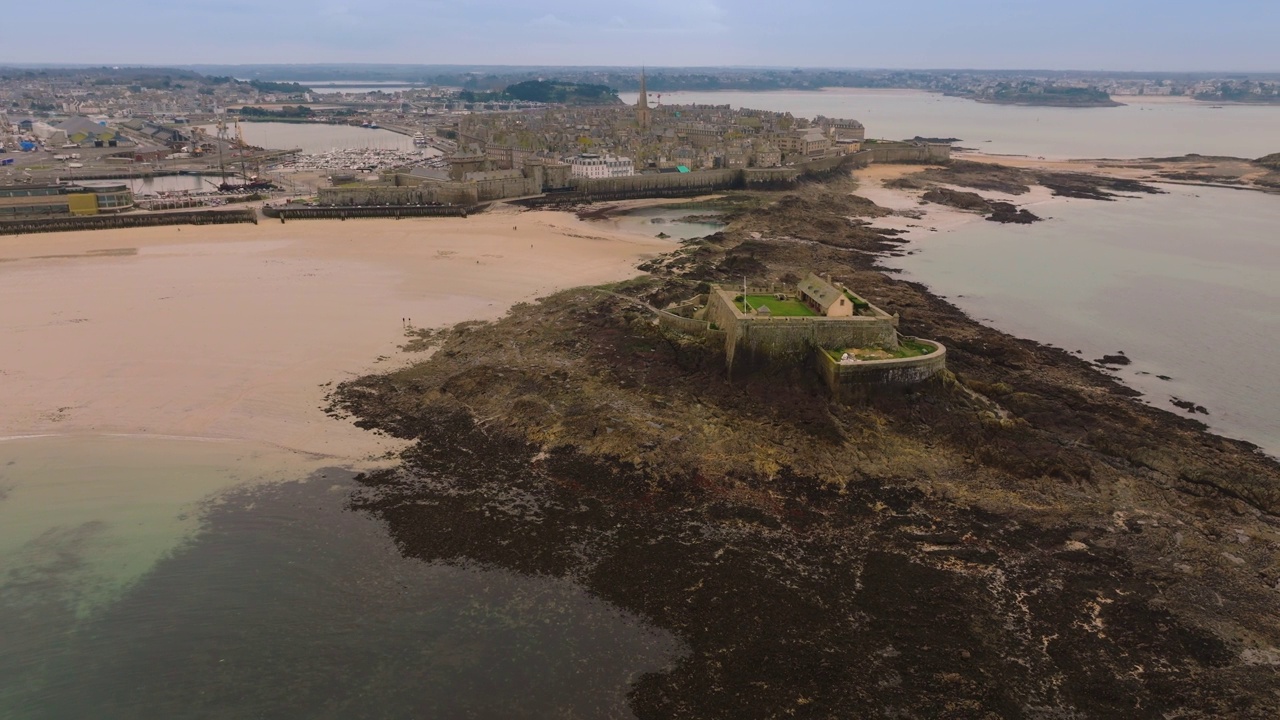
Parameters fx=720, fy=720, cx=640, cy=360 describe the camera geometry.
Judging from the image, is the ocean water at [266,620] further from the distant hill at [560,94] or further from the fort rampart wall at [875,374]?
the distant hill at [560,94]

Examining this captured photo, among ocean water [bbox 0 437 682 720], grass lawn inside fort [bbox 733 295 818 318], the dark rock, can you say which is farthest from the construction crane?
the dark rock

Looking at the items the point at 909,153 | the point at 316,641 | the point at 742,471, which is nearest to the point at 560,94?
the point at 909,153

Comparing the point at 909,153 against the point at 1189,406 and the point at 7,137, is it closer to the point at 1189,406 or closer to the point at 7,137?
the point at 1189,406

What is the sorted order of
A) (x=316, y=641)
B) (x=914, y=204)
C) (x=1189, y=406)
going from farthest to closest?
(x=914, y=204)
(x=1189, y=406)
(x=316, y=641)

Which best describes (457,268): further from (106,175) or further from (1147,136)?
(1147,136)

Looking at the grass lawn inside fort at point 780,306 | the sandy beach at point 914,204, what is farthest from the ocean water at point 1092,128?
the grass lawn inside fort at point 780,306

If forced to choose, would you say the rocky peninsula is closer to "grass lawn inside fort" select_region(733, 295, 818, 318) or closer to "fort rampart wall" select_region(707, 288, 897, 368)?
"fort rampart wall" select_region(707, 288, 897, 368)

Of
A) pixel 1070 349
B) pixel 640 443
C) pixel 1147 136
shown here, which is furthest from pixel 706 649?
pixel 1147 136

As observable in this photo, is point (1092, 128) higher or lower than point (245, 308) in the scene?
higher
